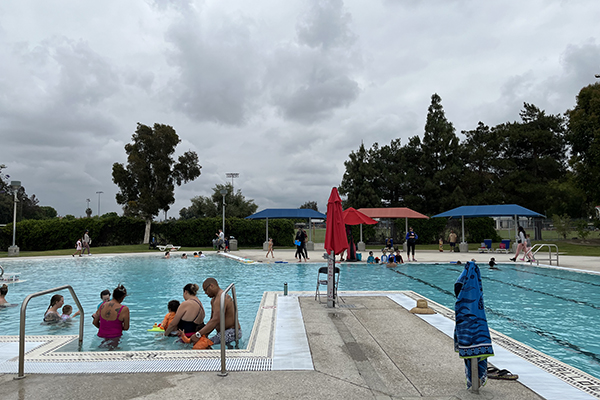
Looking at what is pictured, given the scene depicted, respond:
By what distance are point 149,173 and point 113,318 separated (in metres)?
32.4

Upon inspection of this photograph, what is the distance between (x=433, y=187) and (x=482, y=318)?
1688 inches

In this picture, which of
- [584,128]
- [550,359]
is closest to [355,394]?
[550,359]

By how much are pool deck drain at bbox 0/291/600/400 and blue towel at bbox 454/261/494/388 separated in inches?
28.1

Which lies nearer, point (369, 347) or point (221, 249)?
point (369, 347)

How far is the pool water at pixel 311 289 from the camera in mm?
7375

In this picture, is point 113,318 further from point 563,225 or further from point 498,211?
point 563,225

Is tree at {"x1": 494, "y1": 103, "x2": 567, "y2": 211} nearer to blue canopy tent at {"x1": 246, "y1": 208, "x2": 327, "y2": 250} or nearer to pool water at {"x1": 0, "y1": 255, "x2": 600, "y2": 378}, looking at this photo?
blue canopy tent at {"x1": 246, "y1": 208, "x2": 327, "y2": 250}

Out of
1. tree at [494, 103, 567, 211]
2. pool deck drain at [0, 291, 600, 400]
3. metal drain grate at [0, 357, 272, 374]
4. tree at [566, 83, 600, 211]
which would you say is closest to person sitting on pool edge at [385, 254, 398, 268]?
pool deck drain at [0, 291, 600, 400]

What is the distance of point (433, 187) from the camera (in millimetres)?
44688

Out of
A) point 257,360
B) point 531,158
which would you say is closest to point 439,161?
point 531,158

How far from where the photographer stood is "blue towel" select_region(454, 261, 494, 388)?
396 cm

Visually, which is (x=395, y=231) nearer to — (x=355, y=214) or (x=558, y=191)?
(x=355, y=214)

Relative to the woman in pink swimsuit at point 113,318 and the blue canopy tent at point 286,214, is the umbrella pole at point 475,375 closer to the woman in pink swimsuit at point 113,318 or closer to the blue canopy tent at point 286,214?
the woman in pink swimsuit at point 113,318

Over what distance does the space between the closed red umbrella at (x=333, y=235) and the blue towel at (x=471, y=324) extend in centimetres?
432
